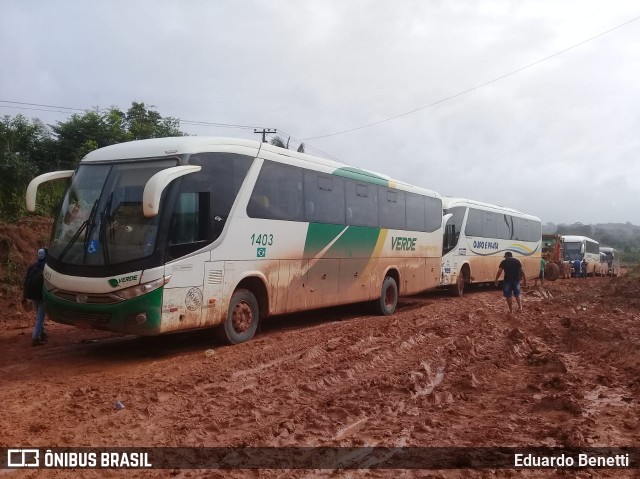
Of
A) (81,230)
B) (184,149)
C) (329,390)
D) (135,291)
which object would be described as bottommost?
(329,390)

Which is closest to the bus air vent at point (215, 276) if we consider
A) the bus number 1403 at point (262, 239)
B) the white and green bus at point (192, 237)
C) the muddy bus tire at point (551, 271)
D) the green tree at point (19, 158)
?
→ the white and green bus at point (192, 237)

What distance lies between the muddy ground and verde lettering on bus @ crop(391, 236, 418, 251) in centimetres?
348

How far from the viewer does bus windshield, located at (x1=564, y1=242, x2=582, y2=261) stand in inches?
1558

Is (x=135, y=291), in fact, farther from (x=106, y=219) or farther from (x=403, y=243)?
(x=403, y=243)

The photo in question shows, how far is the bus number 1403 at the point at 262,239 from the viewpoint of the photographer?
30.5 feet

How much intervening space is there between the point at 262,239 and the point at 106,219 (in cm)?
266

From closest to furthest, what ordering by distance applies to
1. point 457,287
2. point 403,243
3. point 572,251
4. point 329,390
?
1. point 329,390
2. point 403,243
3. point 457,287
4. point 572,251

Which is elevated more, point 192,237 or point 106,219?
point 106,219

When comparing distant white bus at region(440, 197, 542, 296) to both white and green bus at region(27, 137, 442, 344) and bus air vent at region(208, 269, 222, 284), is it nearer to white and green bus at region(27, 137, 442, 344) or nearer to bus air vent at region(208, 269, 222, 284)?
white and green bus at region(27, 137, 442, 344)

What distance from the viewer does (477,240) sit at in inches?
856

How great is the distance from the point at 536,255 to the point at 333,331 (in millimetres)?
21203

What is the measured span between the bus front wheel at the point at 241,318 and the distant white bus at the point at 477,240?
10.6 metres

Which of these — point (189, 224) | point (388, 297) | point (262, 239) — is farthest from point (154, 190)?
point (388, 297)

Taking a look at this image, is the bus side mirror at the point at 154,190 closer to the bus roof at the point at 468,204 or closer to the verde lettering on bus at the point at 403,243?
the verde lettering on bus at the point at 403,243
